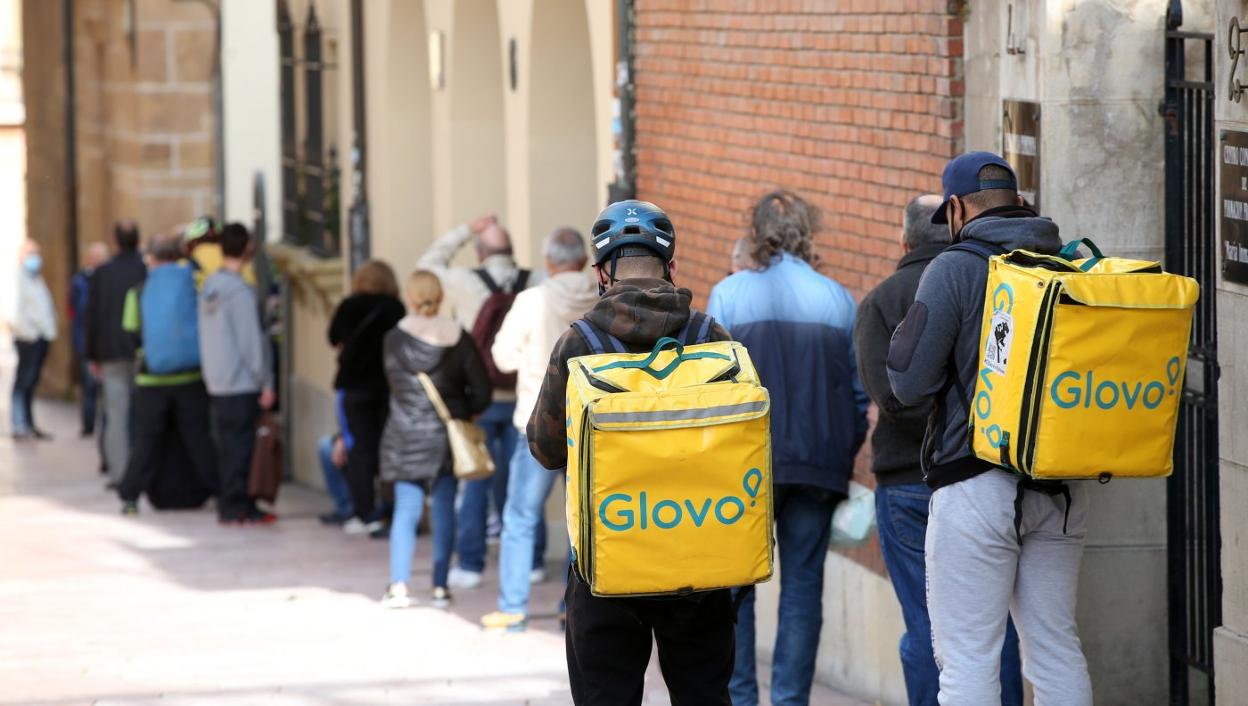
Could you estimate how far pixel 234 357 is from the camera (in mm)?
12758

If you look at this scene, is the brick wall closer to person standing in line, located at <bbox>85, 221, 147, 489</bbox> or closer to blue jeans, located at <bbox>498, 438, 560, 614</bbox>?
blue jeans, located at <bbox>498, 438, 560, 614</bbox>

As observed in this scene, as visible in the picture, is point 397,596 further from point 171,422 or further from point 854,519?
point 171,422

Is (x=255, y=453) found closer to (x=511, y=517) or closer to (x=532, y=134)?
(x=532, y=134)

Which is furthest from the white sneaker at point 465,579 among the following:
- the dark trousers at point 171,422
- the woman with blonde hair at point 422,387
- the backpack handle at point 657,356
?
the backpack handle at point 657,356

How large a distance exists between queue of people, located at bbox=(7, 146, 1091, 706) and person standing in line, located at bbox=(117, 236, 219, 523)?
A: 5.46 ft

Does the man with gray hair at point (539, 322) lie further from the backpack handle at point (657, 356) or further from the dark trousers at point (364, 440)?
the backpack handle at point (657, 356)

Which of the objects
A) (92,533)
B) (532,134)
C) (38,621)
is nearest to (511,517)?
(38,621)

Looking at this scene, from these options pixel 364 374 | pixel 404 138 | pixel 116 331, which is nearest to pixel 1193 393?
pixel 364 374

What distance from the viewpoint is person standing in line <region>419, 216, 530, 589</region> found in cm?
1012

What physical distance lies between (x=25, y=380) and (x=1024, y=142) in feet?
51.6

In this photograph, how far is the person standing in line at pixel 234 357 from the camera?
12641 mm

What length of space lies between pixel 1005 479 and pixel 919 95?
2.54 m

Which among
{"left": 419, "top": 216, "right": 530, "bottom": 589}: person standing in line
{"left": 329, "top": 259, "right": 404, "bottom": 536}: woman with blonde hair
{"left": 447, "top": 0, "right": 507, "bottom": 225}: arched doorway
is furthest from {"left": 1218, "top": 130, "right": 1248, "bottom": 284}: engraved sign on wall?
{"left": 447, "top": 0, "right": 507, "bottom": 225}: arched doorway

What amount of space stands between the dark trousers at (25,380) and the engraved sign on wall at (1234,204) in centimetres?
1618
